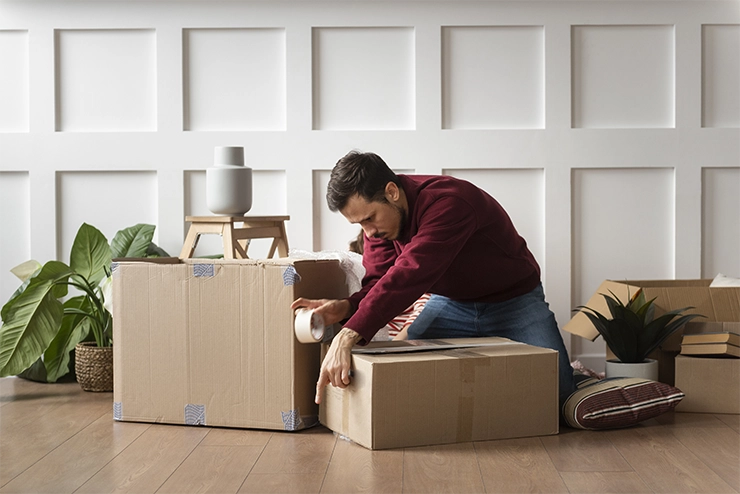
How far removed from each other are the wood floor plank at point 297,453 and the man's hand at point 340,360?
13 cm

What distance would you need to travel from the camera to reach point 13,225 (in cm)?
321

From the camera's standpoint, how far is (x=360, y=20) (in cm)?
314

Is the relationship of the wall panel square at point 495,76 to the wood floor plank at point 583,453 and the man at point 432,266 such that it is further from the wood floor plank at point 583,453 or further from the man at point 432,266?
the wood floor plank at point 583,453

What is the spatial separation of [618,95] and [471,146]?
1.99 feet

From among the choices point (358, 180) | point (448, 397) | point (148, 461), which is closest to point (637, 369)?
point (448, 397)

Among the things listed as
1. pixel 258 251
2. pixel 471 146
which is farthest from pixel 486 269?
pixel 258 251

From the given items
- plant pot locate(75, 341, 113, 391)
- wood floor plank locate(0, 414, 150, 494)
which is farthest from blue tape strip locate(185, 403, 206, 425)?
plant pot locate(75, 341, 113, 391)

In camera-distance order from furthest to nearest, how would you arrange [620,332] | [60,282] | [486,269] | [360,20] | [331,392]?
[360,20], [60,282], [620,332], [486,269], [331,392]

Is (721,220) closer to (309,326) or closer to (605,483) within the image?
(605,483)

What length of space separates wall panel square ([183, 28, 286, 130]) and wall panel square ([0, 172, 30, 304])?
0.70 meters

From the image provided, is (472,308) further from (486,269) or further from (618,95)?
(618,95)

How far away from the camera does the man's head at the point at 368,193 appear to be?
213cm

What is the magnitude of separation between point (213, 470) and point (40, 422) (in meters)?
0.78

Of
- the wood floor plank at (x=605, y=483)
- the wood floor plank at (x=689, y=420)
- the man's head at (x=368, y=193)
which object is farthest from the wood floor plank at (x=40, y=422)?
the wood floor plank at (x=689, y=420)
